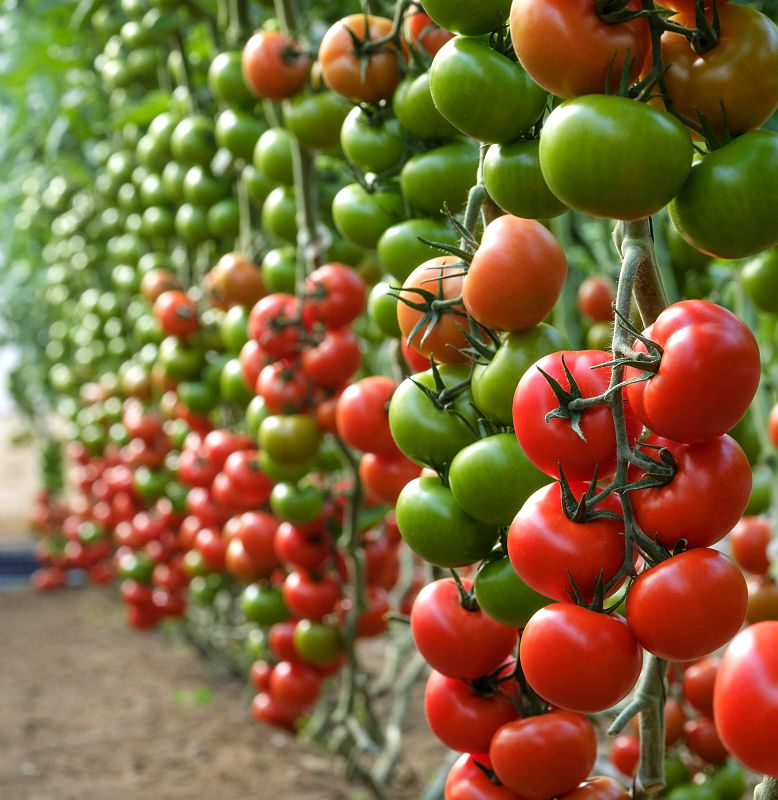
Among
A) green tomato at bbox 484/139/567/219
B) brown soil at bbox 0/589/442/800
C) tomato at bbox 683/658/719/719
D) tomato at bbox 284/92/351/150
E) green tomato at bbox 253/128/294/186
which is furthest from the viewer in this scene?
brown soil at bbox 0/589/442/800

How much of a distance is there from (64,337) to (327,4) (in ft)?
10.2

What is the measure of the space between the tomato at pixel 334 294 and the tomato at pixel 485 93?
0.71 m

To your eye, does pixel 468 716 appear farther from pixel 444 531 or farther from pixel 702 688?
pixel 702 688

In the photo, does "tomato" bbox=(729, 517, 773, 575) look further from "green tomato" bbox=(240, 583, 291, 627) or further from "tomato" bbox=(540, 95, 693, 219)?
"green tomato" bbox=(240, 583, 291, 627)

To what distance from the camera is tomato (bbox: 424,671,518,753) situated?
2.91ft

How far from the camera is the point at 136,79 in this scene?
2697mm

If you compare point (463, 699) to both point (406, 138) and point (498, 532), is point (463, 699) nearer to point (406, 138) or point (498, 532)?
point (498, 532)

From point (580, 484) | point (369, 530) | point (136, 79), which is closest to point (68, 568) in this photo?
point (136, 79)

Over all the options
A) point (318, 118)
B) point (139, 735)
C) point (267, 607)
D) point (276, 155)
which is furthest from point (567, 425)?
point (139, 735)

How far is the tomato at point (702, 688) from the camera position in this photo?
1271mm

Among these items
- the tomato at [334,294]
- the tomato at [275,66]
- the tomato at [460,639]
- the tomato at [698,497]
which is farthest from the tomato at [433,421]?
the tomato at [275,66]

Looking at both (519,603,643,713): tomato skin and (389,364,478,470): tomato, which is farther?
(389,364,478,470): tomato

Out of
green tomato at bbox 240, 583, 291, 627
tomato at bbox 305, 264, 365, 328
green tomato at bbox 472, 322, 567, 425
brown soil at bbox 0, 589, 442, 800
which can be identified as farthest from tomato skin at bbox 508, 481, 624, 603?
brown soil at bbox 0, 589, 442, 800

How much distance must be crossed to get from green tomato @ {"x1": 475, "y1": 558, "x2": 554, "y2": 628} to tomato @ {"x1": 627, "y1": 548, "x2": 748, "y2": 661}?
0.19 meters
